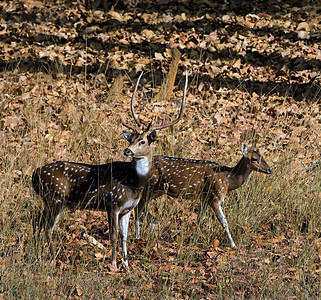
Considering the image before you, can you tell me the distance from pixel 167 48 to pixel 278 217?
651 cm

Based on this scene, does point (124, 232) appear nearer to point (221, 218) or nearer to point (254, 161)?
point (221, 218)

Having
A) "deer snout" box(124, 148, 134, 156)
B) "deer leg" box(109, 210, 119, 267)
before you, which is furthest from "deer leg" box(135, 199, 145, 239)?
"deer snout" box(124, 148, 134, 156)

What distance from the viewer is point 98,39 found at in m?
12.8

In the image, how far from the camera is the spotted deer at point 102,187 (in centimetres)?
598

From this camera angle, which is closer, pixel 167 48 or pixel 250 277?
pixel 250 277

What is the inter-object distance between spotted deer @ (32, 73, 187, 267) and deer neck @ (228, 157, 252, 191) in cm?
134

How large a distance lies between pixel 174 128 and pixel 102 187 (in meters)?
3.51

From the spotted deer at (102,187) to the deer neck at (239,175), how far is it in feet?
4.39

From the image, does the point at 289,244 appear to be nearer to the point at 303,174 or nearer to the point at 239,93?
the point at 303,174

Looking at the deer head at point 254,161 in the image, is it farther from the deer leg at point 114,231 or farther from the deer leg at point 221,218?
the deer leg at point 114,231

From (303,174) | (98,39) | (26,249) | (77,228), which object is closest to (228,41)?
(98,39)

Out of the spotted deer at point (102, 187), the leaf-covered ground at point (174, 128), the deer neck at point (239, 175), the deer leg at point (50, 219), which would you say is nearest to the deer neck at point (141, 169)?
the spotted deer at point (102, 187)

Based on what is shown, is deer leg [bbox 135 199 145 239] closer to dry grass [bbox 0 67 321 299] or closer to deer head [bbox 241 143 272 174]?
dry grass [bbox 0 67 321 299]

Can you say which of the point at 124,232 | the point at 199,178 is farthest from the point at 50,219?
the point at 199,178
